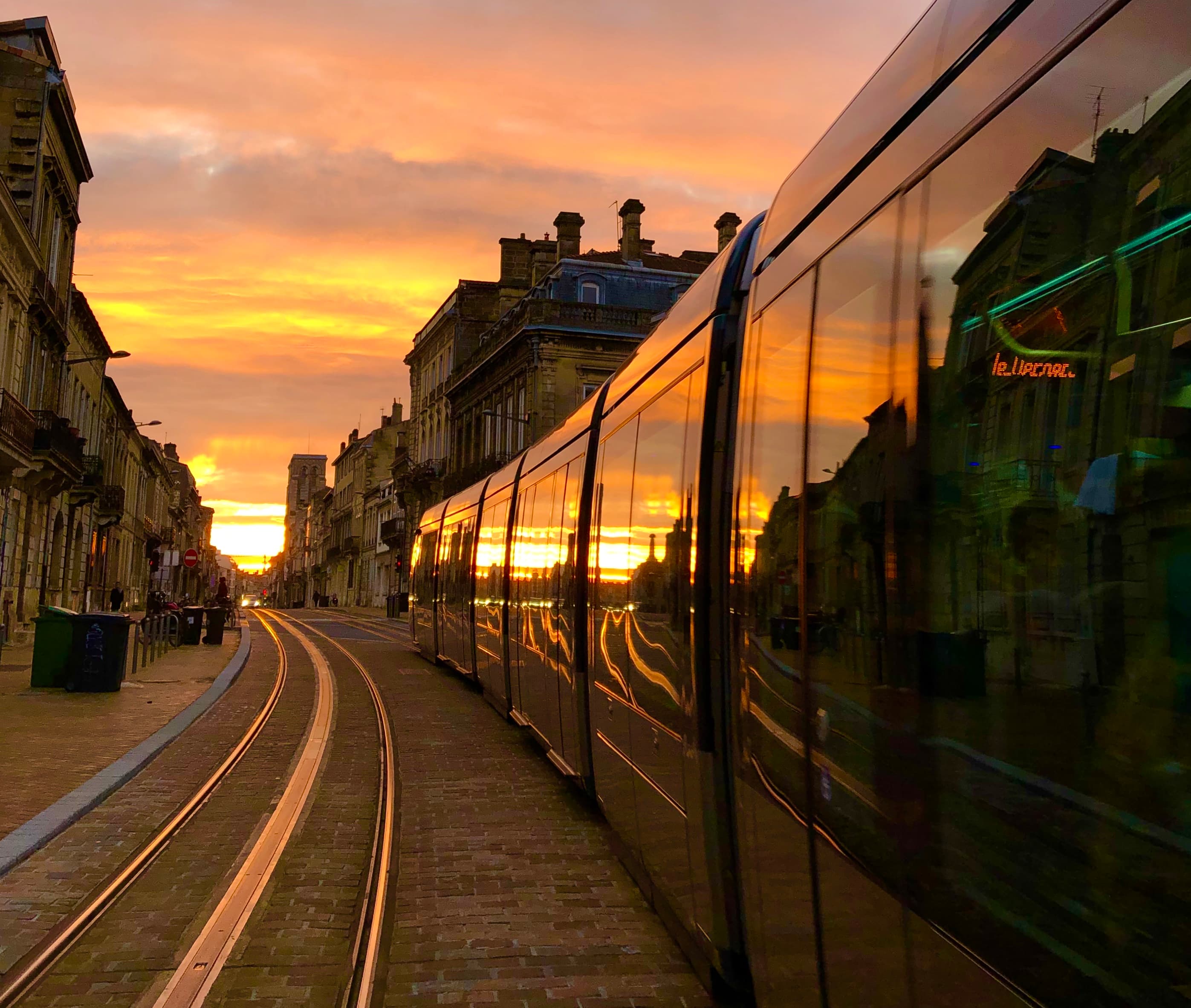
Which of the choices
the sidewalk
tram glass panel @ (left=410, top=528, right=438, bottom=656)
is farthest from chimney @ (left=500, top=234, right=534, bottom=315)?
the sidewalk

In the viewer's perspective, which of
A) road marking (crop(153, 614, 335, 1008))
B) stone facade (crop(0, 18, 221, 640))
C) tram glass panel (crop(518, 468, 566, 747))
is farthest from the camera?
stone facade (crop(0, 18, 221, 640))

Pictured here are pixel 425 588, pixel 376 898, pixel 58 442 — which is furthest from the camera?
pixel 58 442

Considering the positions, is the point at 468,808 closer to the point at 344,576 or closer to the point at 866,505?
the point at 866,505

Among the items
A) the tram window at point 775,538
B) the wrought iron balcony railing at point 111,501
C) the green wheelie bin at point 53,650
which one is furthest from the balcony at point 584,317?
the tram window at point 775,538

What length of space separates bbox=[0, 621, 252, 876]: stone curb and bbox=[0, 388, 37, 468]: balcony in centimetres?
1272

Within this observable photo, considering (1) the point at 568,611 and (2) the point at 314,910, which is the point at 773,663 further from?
(1) the point at 568,611

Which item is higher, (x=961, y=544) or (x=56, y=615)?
(x=961, y=544)

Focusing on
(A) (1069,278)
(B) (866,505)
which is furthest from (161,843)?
(A) (1069,278)

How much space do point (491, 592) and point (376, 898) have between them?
675 cm

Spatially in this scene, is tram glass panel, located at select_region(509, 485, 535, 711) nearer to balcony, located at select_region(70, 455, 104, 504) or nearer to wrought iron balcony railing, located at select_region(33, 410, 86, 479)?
wrought iron balcony railing, located at select_region(33, 410, 86, 479)

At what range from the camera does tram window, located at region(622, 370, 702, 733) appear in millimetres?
4508

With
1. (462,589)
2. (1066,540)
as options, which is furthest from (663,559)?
(462,589)

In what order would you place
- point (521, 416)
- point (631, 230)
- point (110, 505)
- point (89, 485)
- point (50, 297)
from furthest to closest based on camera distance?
point (631, 230) → point (521, 416) → point (110, 505) → point (89, 485) → point (50, 297)

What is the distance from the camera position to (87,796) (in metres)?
8.16
